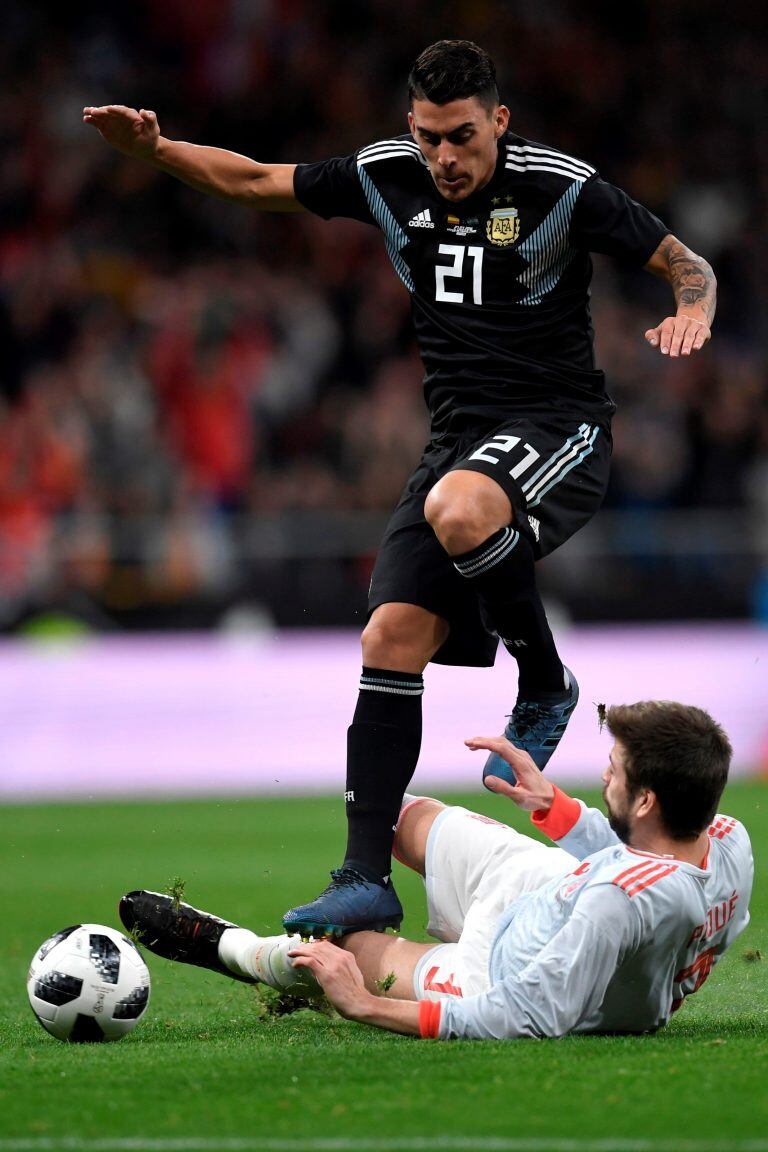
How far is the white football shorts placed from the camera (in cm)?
462

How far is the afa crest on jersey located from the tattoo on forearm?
1.48ft

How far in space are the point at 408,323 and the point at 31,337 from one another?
316 cm

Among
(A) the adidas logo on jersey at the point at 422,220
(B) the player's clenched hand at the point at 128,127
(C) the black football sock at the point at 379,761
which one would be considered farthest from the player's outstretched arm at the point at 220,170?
(C) the black football sock at the point at 379,761

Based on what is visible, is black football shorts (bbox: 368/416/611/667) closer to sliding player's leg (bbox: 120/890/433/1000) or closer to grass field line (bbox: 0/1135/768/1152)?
sliding player's leg (bbox: 120/890/433/1000)

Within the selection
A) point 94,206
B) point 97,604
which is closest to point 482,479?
point 97,604

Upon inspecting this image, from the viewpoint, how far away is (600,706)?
4.82 m

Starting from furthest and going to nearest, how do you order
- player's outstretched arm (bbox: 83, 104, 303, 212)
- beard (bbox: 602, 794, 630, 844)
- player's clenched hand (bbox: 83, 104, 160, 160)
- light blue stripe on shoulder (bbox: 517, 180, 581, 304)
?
player's outstretched arm (bbox: 83, 104, 303, 212) → player's clenched hand (bbox: 83, 104, 160, 160) → light blue stripe on shoulder (bbox: 517, 180, 581, 304) → beard (bbox: 602, 794, 630, 844)

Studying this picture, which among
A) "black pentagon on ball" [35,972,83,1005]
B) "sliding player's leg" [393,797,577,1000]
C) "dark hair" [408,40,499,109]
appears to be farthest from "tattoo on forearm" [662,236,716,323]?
"black pentagon on ball" [35,972,83,1005]

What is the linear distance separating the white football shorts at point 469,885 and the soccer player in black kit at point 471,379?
174 mm

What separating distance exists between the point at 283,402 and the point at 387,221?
8.52m

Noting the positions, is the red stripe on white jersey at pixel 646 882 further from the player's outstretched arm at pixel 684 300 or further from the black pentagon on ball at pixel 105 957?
the black pentagon on ball at pixel 105 957

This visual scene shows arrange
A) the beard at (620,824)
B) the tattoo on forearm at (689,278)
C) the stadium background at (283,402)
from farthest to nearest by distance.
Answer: the stadium background at (283,402), the tattoo on forearm at (689,278), the beard at (620,824)

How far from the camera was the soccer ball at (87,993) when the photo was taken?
15.4ft

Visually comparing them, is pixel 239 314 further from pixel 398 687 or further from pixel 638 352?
pixel 398 687
